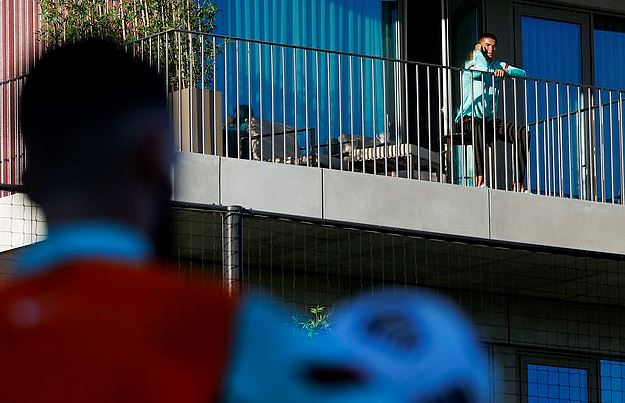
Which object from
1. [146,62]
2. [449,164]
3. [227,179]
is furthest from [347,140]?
[146,62]

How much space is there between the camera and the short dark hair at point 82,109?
1.45m

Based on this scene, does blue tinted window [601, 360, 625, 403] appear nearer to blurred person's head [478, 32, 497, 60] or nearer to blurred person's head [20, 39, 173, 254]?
blurred person's head [478, 32, 497, 60]

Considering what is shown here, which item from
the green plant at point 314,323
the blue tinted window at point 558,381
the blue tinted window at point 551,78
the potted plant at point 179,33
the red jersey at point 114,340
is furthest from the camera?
the blue tinted window at point 551,78

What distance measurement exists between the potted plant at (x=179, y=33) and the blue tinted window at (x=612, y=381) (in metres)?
4.70

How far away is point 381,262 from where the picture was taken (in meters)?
13.5

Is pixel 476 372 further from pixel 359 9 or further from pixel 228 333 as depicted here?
pixel 359 9

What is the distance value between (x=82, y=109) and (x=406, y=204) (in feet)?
38.3

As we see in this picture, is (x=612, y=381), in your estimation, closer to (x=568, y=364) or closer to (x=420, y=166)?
(x=568, y=364)

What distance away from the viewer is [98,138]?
4.76 ft

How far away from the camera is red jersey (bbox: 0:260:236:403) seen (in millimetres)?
1308

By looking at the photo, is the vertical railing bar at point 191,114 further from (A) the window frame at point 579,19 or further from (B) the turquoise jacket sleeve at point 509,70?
(A) the window frame at point 579,19

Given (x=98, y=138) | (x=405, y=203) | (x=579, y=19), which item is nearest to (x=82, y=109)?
(x=98, y=138)

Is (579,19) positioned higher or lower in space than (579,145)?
higher

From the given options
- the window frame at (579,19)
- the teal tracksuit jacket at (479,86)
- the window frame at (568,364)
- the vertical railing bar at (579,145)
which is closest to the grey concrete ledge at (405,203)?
the teal tracksuit jacket at (479,86)
